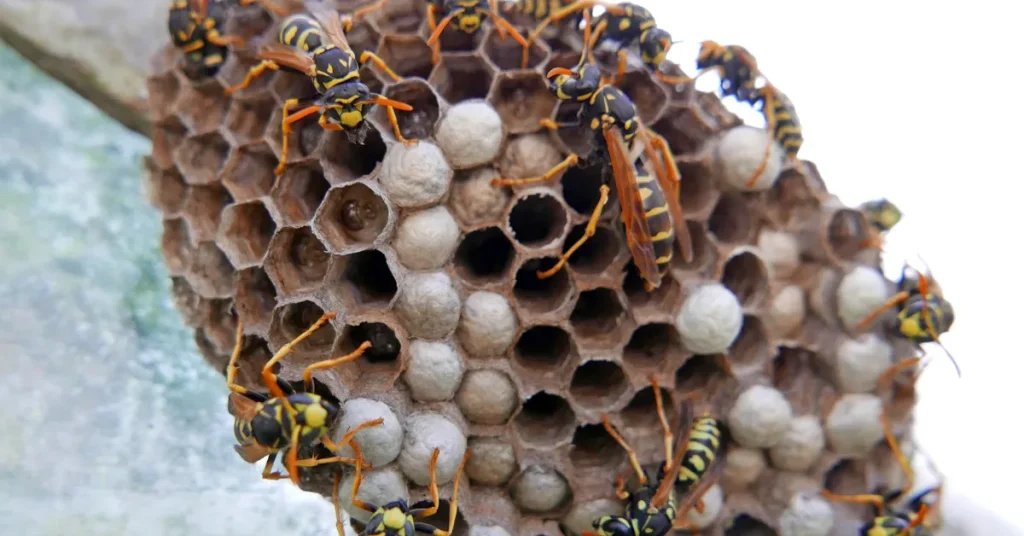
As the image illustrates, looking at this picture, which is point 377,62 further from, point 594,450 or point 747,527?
point 747,527

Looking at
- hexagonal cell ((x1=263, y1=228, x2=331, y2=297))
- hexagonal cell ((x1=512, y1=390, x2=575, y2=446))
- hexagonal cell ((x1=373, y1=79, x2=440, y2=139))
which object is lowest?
Result: hexagonal cell ((x1=512, y1=390, x2=575, y2=446))

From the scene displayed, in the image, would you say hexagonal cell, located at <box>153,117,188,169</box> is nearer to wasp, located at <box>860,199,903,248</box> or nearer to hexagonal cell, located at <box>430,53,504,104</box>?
hexagonal cell, located at <box>430,53,504,104</box>

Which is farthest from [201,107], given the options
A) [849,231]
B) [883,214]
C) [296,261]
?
[883,214]

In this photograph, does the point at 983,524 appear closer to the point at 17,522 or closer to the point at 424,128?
the point at 424,128

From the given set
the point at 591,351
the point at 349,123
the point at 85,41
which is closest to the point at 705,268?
the point at 591,351

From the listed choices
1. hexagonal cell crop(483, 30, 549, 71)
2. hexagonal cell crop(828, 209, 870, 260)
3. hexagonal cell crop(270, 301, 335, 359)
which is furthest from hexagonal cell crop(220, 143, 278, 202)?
hexagonal cell crop(828, 209, 870, 260)

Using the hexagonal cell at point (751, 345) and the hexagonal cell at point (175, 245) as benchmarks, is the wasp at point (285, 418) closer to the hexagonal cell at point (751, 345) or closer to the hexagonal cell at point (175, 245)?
the hexagonal cell at point (175, 245)
